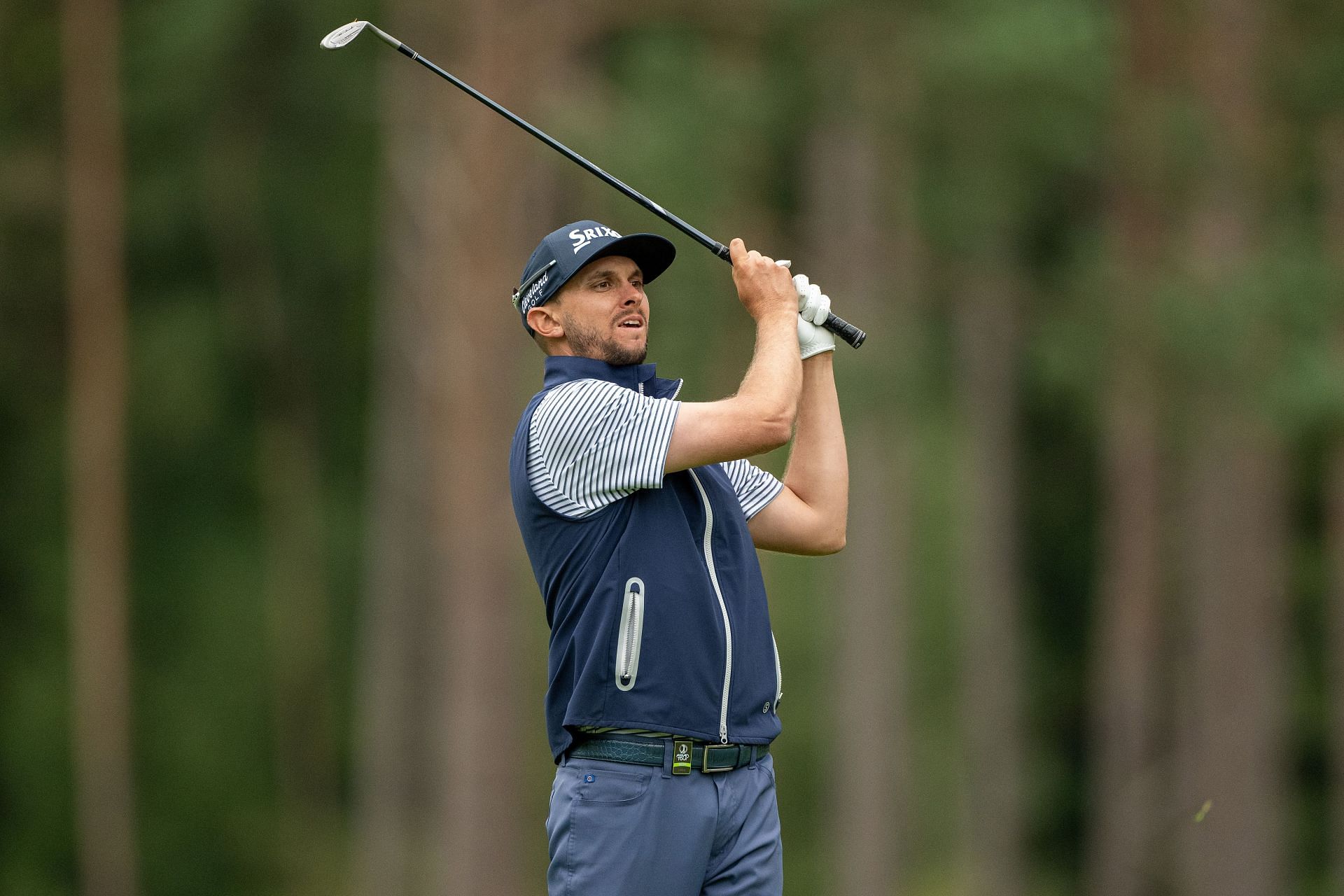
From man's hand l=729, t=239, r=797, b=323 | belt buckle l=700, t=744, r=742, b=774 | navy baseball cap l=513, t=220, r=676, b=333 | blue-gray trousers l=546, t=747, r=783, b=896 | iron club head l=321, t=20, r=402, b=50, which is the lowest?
blue-gray trousers l=546, t=747, r=783, b=896

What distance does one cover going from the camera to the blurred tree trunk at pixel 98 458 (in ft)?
66.2

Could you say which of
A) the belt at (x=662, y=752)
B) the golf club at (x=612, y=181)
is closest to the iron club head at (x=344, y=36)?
the golf club at (x=612, y=181)

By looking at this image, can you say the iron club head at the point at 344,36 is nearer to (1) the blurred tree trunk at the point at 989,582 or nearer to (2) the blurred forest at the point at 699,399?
(2) the blurred forest at the point at 699,399

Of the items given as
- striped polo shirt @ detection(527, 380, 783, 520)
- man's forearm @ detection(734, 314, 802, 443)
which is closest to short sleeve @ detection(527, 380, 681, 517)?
striped polo shirt @ detection(527, 380, 783, 520)

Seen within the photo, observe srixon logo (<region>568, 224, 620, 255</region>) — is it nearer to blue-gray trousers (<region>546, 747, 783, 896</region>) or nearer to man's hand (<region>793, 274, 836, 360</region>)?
man's hand (<region>793, 274, 836, 360</region>)

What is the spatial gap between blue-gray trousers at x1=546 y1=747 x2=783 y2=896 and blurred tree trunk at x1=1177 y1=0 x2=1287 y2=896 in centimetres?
1417

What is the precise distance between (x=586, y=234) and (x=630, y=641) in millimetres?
987

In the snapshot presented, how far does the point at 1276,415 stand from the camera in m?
17.0

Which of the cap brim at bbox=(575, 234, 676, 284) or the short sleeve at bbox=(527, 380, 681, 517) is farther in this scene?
the cap brim at bbox=(575, 234, 676, 284)

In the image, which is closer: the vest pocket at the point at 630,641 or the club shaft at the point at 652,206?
the vest pocket at the point at 630,641

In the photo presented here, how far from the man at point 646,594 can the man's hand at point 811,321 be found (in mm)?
104

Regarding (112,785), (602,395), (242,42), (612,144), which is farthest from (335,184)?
(602,395)

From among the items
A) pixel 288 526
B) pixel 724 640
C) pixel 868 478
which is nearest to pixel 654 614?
pixel 724 640

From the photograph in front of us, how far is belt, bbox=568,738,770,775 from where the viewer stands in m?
4.35
